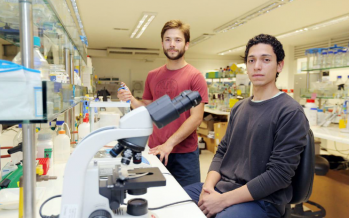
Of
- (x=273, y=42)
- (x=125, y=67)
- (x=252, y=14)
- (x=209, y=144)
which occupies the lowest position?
(x=209, y=144)

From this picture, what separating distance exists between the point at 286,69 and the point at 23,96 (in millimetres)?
8360

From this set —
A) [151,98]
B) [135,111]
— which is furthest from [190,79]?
[135,111]

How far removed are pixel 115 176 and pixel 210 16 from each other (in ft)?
15.9

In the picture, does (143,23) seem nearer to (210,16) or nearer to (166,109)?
(210,16)

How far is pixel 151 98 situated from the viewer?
81.1 inches

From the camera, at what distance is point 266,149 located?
1250 millimetres

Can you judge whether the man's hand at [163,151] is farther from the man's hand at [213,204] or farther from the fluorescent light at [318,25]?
the fluorescent light at [318,25]

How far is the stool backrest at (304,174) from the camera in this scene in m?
1.26

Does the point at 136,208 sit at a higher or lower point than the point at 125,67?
lower

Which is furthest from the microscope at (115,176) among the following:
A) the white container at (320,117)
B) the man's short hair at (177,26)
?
the white container at (320,117)

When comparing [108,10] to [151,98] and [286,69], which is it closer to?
[151,98]

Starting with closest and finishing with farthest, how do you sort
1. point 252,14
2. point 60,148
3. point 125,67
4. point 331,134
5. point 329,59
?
point 60,148, point 331,134, point 329,59, point 252,14, point 125,67

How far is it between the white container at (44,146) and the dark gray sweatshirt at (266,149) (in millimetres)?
955

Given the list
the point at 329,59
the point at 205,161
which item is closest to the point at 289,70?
the point at 205,161
